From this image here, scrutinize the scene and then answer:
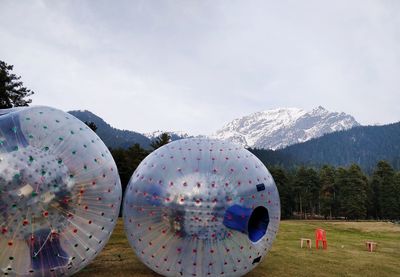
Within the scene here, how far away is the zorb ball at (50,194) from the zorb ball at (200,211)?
112cm

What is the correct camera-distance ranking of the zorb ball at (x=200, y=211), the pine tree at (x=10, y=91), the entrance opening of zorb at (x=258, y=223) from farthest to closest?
the pine tree at (x=10, y=91) < the entrance opening of zorb at (x=258, y=223) < the zorb ball at (x=200, y=211)

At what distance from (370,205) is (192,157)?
65529 mm

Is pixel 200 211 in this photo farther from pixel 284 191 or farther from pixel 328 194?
pixel 328 194

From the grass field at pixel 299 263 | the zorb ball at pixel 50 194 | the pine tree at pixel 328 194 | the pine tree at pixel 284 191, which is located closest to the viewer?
the zorb ball at pixel 50 194

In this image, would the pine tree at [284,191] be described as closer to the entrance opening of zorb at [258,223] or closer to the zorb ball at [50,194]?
the entrance opening of zorb at [258,223]

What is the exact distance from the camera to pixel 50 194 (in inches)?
321

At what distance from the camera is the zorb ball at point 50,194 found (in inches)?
306

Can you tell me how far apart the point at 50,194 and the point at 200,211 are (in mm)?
3560


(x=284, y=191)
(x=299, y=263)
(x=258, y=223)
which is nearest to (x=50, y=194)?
(x=258, y=223)

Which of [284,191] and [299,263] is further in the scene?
[284,191]

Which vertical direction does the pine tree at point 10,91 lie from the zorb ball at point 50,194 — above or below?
above

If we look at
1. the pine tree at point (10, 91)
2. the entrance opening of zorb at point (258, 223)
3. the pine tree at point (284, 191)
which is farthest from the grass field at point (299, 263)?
the pine tree at point (284, 191)

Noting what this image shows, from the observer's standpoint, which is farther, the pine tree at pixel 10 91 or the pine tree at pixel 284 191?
the pine tree at pixel 284 191

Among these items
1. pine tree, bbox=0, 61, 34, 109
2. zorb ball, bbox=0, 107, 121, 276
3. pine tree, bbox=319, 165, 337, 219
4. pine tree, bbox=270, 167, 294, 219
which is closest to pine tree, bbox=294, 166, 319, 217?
pine tree, bbox=319, 165, 337, 219
